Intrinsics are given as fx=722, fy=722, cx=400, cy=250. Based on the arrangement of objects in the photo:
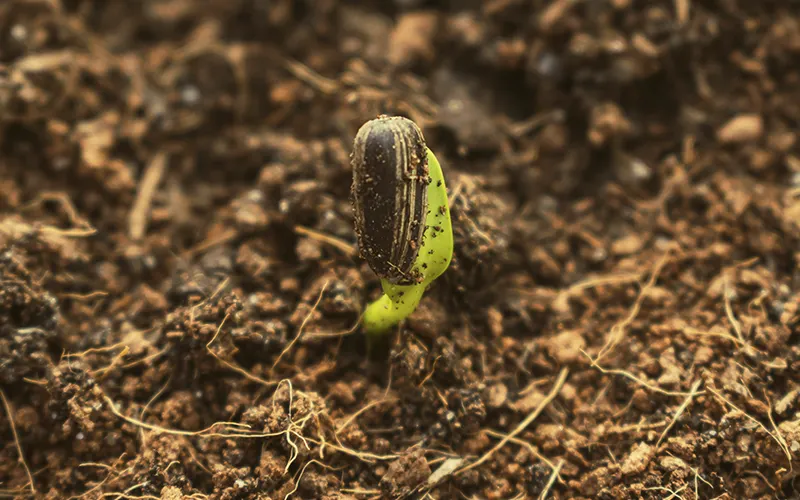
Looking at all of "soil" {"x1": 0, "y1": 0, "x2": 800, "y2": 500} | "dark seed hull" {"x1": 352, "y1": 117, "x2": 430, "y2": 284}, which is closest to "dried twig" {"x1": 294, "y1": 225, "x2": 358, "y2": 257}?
"soil" {"x1": 0, "y1": 0, "x2": 800, "y2": 500}

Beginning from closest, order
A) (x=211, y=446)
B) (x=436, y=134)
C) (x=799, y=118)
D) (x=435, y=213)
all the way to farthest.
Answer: (x=435, y=213) → (x=211, y=446) → (x=436, y=134) → (x=799, y=118)

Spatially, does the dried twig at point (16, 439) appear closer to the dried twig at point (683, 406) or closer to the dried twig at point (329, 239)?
the dried twig at point (329, 239)

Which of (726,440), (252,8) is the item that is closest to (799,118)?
(726,440)

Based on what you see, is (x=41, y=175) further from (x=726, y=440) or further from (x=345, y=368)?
(x=726, y=440)

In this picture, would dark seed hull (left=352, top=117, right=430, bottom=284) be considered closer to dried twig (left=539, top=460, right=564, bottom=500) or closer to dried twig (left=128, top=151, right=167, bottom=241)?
dried twig (left=539, top=460, right=564, bottom=500)

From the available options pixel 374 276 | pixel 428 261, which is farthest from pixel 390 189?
pixel 374 276

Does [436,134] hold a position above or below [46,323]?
above

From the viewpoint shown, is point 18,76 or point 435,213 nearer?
point 435,213
